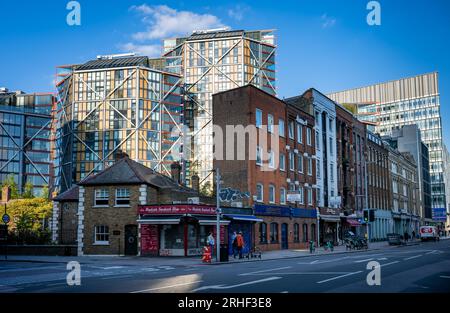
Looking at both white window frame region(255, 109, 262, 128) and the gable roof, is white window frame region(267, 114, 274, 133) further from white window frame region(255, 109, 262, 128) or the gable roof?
the gable roof

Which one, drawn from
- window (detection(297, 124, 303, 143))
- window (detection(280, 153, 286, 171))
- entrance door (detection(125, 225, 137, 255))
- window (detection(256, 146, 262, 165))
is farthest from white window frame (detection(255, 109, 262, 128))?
entrance door (detection(125, 225, 137, 255))

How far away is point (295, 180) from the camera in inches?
1997

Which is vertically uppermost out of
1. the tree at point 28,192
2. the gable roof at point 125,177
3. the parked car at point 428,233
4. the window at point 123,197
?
the tree at point 28,192

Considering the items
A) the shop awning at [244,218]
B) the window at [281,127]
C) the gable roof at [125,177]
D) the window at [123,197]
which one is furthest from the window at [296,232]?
the window at [123,197]

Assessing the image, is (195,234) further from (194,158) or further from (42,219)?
(194,158)

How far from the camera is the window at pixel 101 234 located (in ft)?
127

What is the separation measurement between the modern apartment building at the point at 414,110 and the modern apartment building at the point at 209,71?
32382 mm

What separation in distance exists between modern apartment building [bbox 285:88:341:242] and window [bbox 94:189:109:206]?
25.8m

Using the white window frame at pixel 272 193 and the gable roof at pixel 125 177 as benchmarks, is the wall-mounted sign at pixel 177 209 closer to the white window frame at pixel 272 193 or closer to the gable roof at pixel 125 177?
the gable roof at pixel 125 177

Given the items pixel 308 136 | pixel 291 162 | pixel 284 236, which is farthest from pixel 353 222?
pixel 284 236

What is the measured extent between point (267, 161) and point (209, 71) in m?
106

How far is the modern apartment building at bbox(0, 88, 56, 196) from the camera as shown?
155 m

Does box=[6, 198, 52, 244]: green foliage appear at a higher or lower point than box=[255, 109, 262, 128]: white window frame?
lower

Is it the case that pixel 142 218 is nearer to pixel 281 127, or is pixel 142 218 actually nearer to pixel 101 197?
pixel 101 197
